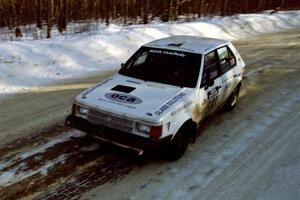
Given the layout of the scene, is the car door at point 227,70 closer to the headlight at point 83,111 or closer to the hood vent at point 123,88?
the hood vent at point 123,88

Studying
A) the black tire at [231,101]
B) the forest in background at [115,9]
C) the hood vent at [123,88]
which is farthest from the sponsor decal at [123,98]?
the forest in background at [115,9]

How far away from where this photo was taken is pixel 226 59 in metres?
7.40

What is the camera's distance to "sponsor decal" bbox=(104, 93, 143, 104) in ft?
18.1

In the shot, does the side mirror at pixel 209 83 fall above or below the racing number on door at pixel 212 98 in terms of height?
above

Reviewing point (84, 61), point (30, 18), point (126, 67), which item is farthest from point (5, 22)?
point (126, 67)

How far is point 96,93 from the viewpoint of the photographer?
5828 mm

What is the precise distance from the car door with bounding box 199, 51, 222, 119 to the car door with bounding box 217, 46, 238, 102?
0.58ft

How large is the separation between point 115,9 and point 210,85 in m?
25.5

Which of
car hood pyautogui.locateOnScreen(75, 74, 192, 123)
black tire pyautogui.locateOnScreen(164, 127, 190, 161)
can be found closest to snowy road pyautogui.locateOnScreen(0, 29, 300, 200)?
black tire pyautogui.locateOnScreen(164, 127, 190, 161)

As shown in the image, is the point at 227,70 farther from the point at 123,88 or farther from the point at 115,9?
the point at 115,9

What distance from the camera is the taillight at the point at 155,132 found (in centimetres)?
512

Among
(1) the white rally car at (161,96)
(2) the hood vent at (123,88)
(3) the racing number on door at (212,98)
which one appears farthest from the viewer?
(3) the racing number on door at (212,98)

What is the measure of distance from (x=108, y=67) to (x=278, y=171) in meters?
→ 7.36

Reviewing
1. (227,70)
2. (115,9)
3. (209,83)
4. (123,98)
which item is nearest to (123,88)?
(123,98)
